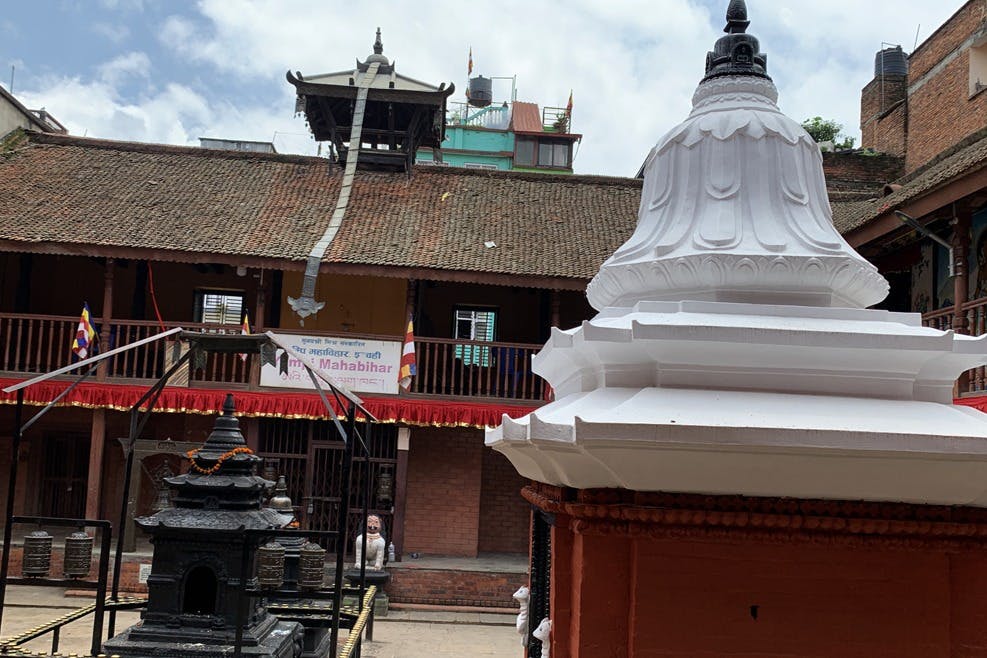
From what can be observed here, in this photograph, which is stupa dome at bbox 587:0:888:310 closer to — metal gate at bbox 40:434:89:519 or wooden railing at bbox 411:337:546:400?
wooden railing at bbox 411:337:546:400

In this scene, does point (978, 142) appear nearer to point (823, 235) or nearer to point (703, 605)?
point (823, 235)

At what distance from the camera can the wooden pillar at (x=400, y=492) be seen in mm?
15469

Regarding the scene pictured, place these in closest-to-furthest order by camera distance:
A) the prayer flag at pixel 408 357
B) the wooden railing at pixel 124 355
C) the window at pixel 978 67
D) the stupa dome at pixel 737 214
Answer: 1. the stupa dome at pixel 737 214
2. the prayer flag at pixel 408 357
3. the wooden railing at pixel 124 355
4. the window at pixel 978 67

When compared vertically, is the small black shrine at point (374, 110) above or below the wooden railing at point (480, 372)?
above

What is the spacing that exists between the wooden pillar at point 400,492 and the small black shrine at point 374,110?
7.48 m

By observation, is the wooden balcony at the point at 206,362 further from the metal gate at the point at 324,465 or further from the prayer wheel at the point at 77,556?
the prayer wheel at the point at 77,556

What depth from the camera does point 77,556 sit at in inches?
281

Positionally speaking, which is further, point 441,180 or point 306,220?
point 441,180

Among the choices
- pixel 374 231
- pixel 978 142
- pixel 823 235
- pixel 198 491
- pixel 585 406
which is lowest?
pixel 198 491

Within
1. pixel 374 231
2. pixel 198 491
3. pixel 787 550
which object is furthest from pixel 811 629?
pixel 374 231

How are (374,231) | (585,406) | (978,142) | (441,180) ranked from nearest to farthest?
1. (585,406)
2. (978,142)
3. (374,231)
4. (441,180)

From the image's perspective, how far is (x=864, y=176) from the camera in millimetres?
23328

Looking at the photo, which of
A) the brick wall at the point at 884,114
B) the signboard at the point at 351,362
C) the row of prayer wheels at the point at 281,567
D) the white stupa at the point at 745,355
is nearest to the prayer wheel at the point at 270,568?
the row of prayer wheels at the point at 281,567

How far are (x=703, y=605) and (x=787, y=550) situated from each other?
0.33 meters
